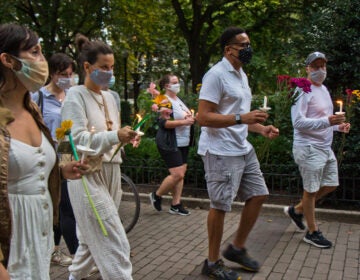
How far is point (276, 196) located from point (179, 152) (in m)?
1.57

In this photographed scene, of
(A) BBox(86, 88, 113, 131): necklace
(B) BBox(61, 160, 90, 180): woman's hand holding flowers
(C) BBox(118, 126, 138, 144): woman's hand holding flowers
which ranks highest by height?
(A) BBox(86, 88, 113, 131): necklace

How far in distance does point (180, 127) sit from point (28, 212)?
431 centimetres

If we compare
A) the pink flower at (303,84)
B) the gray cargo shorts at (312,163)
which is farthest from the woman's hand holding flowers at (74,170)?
the gray cargo shorts at (312,163)

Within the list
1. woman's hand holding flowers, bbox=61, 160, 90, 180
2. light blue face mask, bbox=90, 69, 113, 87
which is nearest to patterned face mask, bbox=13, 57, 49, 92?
woman's hand holding flowers, bbox=61, 160, 90, 180

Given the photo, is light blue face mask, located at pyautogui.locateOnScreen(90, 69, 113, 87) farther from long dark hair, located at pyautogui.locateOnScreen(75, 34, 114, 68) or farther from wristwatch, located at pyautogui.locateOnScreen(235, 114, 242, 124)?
wristwatch, located at pyautogui.locateOnScreen(235, 114, 242, 124)

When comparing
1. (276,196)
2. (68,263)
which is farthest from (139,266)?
(276,196)

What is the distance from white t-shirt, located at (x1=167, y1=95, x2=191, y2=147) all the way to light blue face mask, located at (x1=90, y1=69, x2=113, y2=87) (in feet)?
9.37

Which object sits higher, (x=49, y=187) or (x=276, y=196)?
(x=49, y=187)

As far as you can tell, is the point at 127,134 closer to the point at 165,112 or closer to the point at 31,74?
the point at 31,74

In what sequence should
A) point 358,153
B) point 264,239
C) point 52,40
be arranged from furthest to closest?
1. point 52,40
2. point 358,153
3. point 264,239

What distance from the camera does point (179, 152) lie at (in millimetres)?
6426

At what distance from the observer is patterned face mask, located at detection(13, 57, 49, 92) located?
2188 mm

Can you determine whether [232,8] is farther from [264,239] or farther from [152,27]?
Answer: [264,239]

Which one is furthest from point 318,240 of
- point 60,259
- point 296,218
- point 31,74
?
point 31,74
